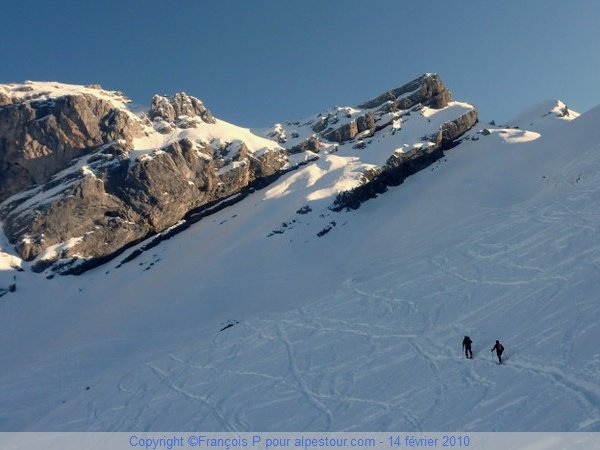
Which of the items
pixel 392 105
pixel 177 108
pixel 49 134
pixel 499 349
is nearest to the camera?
pixel 499 349

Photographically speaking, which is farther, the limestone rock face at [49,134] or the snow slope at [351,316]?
the limestone rock face at [49,134]

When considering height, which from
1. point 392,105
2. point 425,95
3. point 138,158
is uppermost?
point 138,158

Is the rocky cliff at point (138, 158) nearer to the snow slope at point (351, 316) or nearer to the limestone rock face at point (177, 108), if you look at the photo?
the limestone rock face at point (177, 108)

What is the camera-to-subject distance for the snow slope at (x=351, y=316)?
59.3 feet

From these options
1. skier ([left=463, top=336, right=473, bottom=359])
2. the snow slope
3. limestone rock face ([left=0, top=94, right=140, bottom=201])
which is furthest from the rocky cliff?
skier ([left=463, top=336, right=473, bottom=359])

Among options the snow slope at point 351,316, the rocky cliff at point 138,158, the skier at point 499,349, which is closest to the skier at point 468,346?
the snow slope at point 351,316

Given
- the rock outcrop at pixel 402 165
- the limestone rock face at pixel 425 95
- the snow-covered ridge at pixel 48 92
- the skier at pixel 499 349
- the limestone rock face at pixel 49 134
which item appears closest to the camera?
the skier at pixel 499 349

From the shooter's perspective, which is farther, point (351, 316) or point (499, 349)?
point (351, 316)

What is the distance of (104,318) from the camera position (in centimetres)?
4275

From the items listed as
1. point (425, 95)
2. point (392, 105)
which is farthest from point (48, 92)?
point (425, 95)

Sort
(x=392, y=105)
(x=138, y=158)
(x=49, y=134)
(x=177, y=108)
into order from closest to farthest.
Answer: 1. (x=138, y=158)
2. (x=49, y=134)
3. (x=177, y=108)
4. (x=392, y=105)

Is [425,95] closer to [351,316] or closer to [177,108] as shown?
[177,108]

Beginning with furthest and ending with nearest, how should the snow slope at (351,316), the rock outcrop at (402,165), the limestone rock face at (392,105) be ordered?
the limestone rock face at (392,105)
the rock outcrop at (402,165)
the snow slope at (351,316)

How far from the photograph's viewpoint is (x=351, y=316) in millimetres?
28062
